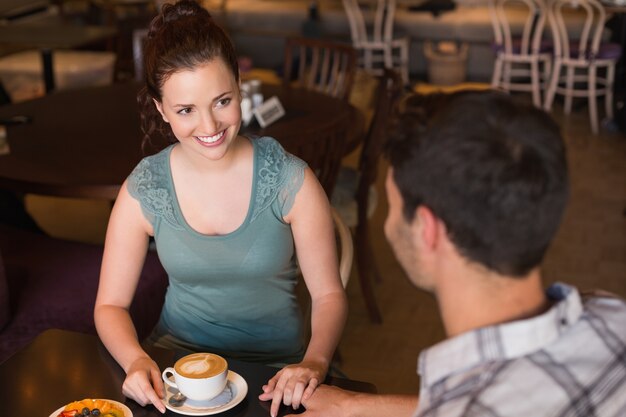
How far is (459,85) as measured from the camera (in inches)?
275

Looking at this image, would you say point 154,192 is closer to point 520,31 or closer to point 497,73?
point 497,73

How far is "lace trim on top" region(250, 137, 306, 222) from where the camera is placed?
188 centimetres

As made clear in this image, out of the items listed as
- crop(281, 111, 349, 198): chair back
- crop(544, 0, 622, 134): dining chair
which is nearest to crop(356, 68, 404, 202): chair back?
crop(281, 111, 349, 198): chair back

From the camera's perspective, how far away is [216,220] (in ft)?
6.21

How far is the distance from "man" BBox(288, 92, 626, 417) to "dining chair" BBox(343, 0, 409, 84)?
5.78m

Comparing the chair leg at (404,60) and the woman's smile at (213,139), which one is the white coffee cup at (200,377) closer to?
the woman's smile at (213,139)

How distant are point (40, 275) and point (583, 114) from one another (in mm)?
4671

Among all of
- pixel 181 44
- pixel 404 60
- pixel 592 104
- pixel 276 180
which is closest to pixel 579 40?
pixel 592 104

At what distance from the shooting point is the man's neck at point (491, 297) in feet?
3.66

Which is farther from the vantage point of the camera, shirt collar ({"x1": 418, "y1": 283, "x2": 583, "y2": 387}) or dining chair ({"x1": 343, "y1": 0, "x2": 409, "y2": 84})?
dining chair ({"x1": 343, "y1": 0, "x2": 409, "y2": 84})

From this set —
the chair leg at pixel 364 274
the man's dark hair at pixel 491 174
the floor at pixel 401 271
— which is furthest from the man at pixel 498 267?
the chair leg at pixel 364 274

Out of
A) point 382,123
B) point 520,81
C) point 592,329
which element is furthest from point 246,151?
point 520,81

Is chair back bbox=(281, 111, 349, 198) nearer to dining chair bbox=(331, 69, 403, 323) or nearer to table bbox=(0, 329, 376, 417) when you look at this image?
dining chair bbox=(331, 69, 403, 323)

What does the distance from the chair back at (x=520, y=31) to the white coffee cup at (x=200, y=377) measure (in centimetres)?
516
